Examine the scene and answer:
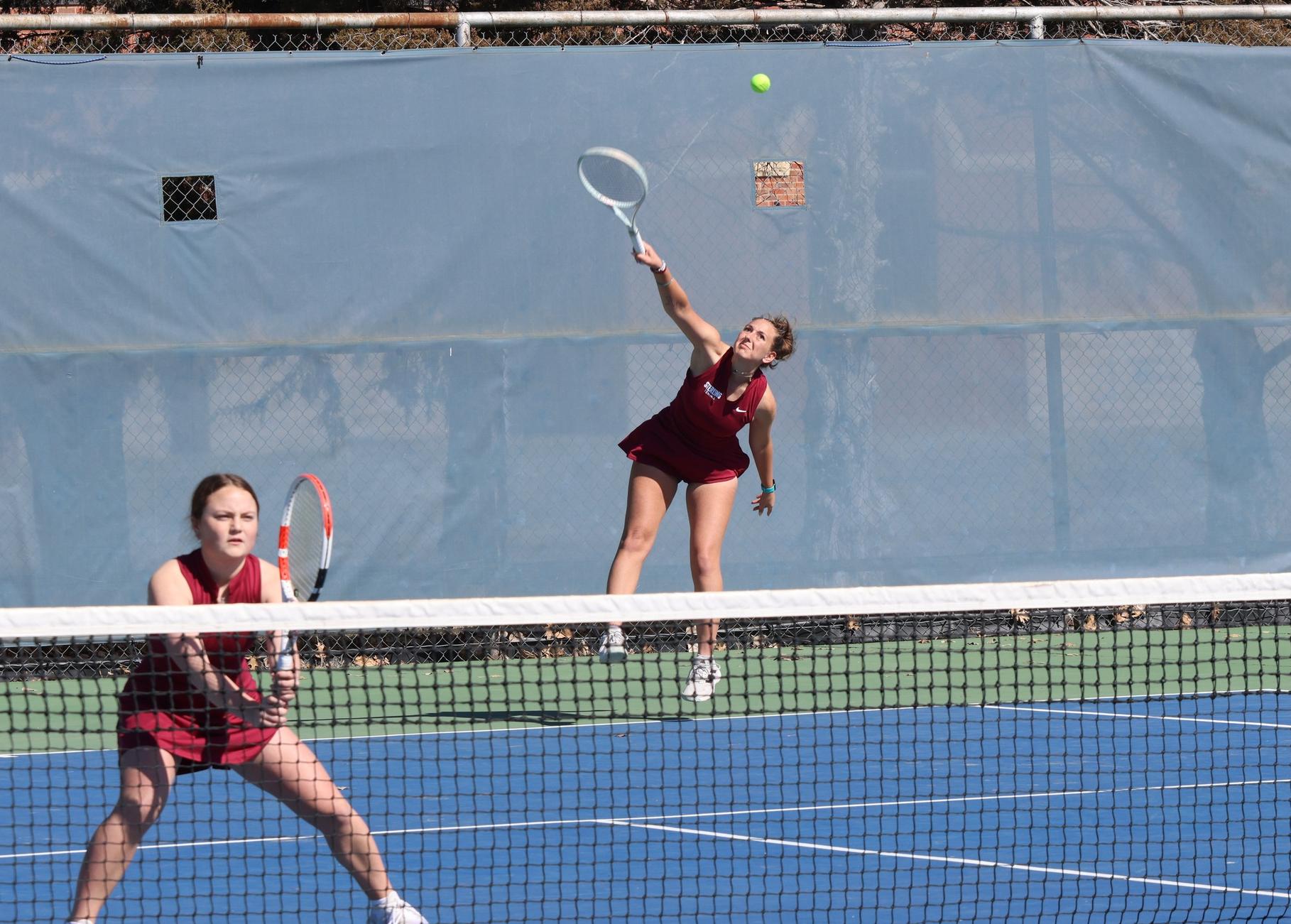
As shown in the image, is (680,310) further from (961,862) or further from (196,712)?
(196,712)

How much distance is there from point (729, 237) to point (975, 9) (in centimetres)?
153

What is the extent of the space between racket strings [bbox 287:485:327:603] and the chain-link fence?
3.17 metres

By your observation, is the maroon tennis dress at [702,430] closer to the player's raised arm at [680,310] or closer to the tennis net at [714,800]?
the player's raised arm at [680,310]

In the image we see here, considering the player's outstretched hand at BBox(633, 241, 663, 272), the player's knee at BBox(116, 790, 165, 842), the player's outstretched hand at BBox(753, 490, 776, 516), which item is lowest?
the player's knee at BBox(116, 790, 165, 842)

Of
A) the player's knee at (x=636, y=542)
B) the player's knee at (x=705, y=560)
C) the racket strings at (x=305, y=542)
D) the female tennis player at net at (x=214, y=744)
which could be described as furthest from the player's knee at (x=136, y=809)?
the player's knee at (x=705, y=560)

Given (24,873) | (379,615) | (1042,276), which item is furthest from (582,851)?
(1042,276)

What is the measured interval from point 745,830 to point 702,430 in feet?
6.00

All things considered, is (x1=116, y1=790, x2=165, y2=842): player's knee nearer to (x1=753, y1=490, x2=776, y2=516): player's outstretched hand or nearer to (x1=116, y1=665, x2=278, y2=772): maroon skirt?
(x1=116, y1=665, x2=278, y2=772): maroon skirt

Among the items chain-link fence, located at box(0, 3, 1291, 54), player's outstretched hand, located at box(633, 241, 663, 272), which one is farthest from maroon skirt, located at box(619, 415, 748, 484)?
chain-link fence, located at box(0, 3, 1291, 54)

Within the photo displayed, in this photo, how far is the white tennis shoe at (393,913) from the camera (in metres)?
3.05

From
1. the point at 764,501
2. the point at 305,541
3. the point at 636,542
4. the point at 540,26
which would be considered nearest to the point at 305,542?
the point at 305,541

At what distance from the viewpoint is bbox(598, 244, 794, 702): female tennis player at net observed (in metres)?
5.42

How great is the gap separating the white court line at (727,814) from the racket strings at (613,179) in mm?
2563

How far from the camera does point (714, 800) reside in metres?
4.39
